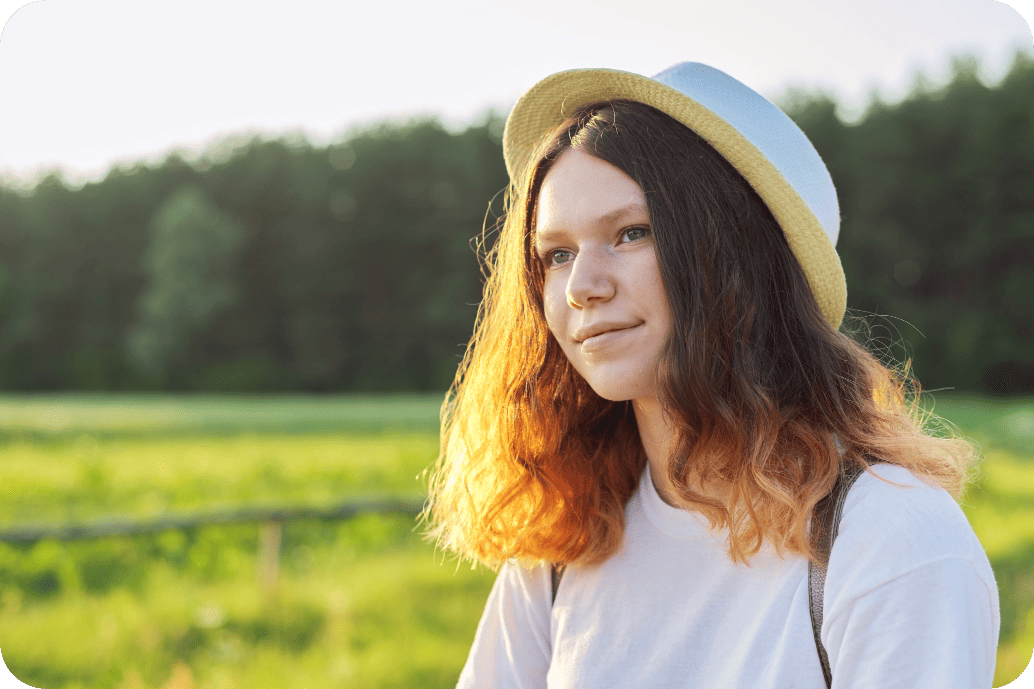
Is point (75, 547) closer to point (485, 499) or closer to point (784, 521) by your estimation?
point (485, 499)

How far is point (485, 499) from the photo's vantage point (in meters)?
2.03

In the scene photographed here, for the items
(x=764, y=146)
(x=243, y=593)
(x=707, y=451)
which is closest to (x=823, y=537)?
(x=707, y=451)

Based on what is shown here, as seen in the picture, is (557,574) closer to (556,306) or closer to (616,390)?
(616,390)

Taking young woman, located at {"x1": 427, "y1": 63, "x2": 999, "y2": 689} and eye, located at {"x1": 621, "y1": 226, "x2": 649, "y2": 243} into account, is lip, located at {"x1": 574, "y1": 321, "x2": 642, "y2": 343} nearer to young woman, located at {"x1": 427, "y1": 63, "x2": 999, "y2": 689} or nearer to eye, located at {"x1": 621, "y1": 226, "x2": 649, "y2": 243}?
young woman, located at {"x1": 427, "y1": 63, "x2": 999, "y2": 689}

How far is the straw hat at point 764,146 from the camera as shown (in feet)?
5.22

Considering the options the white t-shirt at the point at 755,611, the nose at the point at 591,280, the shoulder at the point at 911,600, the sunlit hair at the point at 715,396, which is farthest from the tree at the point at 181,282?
the shoulder at the point at 911,600

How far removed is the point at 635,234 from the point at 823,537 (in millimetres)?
686

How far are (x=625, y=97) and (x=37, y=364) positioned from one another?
33.5 metres

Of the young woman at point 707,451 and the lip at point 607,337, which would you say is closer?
the young woman at point 707,451

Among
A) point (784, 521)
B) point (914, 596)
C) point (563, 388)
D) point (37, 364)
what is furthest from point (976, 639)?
point (37, 364)

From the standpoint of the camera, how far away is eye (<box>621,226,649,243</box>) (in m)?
1.60

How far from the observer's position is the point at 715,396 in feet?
5.24

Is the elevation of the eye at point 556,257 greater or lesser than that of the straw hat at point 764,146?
lesser

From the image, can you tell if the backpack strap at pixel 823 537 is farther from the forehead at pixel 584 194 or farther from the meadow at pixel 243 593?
the meadow at pixel 243 593
